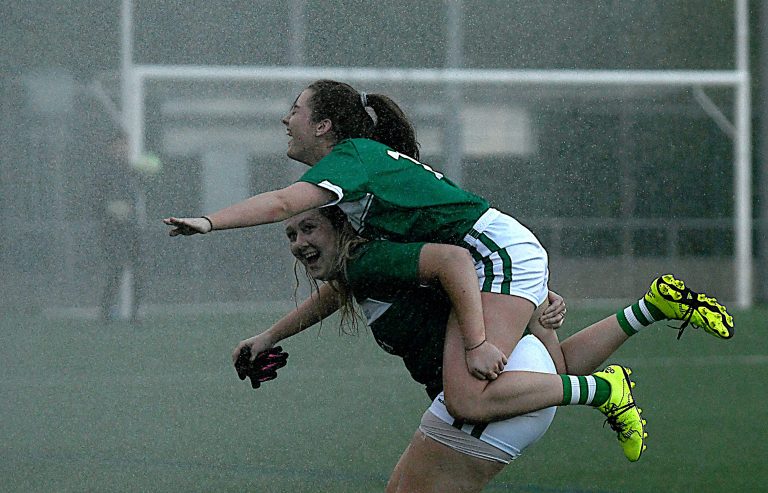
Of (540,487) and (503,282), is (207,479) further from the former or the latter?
(503,282)

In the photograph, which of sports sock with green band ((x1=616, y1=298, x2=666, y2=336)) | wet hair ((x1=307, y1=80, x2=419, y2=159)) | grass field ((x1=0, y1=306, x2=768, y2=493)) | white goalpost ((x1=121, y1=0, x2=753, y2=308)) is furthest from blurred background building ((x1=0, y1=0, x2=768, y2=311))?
sports sock with green band ((x1=616, y1=298, x2=666, y2=336))

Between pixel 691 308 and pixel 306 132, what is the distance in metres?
1.13

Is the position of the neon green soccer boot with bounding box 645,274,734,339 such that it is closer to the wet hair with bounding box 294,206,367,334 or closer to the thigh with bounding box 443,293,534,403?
the thigh with bounding box 443,293,534,403

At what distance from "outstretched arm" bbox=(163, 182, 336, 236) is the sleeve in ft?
0.07

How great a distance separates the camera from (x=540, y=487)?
4473 millimetres

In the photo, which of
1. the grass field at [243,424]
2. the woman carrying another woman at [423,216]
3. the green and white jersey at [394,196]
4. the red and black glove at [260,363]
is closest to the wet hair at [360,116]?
the woman carrying another woman at [423,216]

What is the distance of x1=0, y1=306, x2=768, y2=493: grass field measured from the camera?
15.0 ft

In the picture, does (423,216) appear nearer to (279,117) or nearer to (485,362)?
(485,362)

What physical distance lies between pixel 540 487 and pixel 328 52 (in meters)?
1.92

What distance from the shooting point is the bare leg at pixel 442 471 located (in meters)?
3.00

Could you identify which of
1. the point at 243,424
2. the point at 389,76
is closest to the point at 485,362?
the point at 243,424

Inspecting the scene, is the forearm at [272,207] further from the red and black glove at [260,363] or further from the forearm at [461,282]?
the red and black glove at [260,363]

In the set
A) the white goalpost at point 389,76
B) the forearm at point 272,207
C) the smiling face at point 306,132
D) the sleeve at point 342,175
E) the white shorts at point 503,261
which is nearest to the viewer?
the forearm at point 272,207

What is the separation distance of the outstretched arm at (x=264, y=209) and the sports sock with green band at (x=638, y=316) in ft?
3.45
